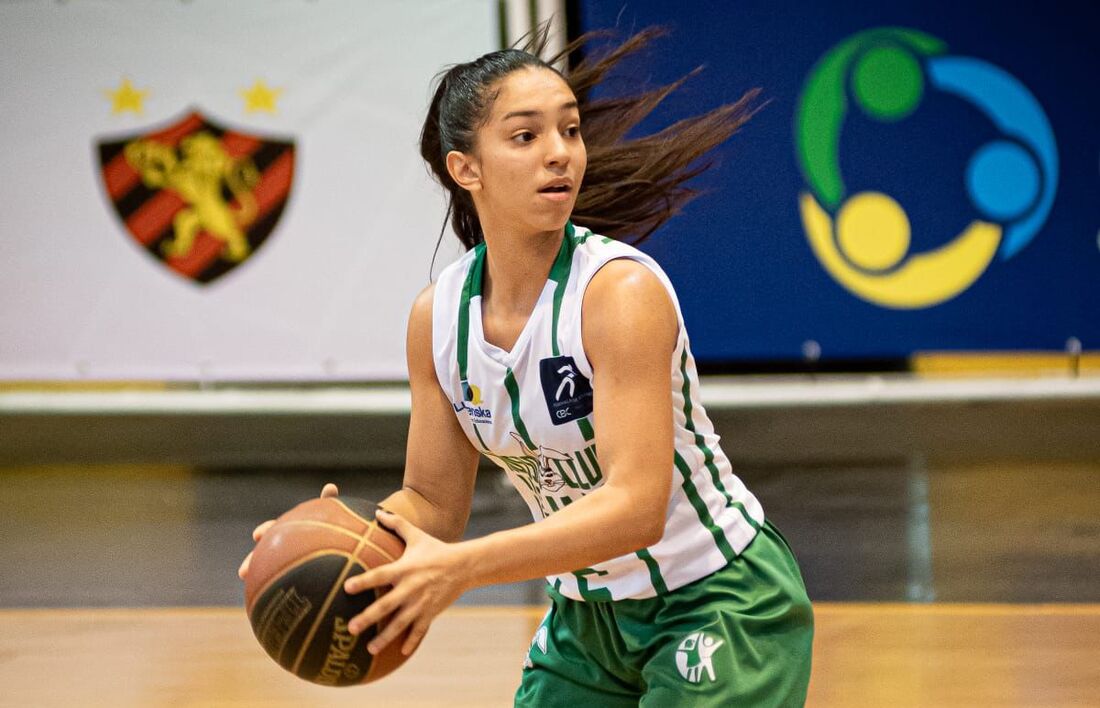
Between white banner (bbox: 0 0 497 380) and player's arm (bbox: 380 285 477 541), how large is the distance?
202 inches

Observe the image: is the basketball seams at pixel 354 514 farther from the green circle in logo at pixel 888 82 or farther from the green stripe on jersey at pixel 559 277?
the green circle in logo at pixel 888 82

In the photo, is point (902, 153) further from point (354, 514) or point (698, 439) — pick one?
point (354, 514)

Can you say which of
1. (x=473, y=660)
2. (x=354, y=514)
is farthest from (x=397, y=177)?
(x=354, y=514)

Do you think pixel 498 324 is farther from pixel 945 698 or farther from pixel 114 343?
pixel 114 343

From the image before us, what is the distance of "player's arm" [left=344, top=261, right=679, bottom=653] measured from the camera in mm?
1794

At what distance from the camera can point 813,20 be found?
7555mm

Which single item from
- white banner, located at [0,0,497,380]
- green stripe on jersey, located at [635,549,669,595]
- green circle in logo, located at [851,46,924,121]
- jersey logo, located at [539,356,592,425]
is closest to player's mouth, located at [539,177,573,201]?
jersey logo, located at [539,356,592,425]

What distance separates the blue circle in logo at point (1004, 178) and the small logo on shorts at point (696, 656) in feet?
18.8

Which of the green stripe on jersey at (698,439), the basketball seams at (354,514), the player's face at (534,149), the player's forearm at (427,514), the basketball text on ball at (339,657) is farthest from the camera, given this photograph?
the player's forearm at (427,514)

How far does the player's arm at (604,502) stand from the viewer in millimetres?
1794

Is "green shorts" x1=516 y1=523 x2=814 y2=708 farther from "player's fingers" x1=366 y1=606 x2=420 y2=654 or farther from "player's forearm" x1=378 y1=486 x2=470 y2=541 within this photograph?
"player's fingers" x1=366 y1=606 x2=420 y2=654

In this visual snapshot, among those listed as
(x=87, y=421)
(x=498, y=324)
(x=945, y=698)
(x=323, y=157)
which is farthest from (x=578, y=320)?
(x=87, y=421)

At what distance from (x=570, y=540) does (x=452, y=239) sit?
5497 millimetres

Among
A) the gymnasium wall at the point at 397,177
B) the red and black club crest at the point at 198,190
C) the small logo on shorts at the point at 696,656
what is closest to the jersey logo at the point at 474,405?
the small logo on shorts at the point at 696,656
